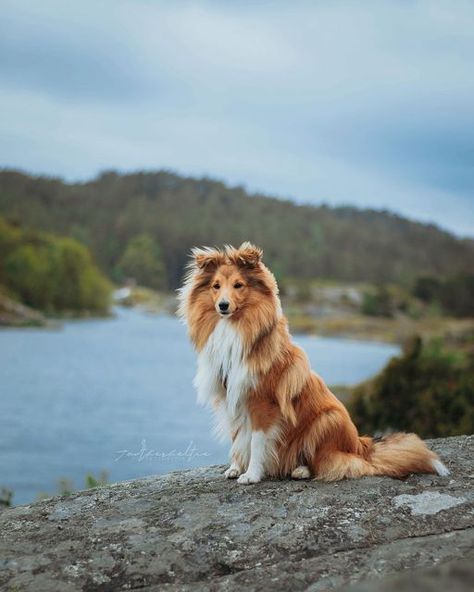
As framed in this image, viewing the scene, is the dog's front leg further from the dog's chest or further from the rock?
the dog's chest

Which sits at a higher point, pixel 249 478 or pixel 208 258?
pixel 208 258

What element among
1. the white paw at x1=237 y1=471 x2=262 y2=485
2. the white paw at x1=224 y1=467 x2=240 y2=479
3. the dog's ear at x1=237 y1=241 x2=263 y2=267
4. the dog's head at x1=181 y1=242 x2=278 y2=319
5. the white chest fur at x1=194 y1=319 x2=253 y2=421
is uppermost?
the dog's ear at x1=237 y1=241 x2=263 y2=267

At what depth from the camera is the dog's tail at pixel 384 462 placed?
571 cm

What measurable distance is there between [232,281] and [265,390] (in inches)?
34.5

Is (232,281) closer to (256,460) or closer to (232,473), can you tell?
(256,460)

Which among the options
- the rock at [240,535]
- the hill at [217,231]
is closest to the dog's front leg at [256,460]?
the rock at [240,535]

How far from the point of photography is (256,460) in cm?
576

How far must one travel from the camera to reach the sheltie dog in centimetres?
572

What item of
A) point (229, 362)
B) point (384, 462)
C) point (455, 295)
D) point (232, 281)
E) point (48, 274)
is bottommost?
point (48, 274)

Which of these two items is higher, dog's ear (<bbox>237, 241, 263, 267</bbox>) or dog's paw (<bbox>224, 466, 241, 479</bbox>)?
dog's ear (<bbox>237, 241, 263, 267</bbox>)

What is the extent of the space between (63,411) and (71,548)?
27.4 metres

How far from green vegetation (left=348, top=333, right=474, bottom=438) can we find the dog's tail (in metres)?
9.95

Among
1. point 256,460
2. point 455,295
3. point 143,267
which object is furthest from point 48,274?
point 256,460

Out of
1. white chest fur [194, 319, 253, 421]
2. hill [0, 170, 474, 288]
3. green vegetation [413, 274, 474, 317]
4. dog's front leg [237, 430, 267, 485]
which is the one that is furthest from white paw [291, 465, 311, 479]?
hill [0, 170, 474, 288]
